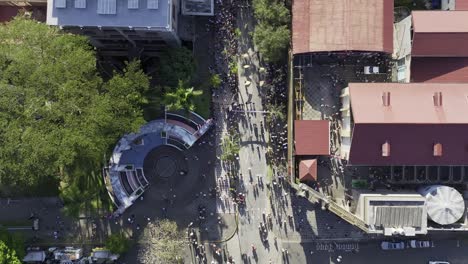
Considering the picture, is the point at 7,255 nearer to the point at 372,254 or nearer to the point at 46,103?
the point at 46,103

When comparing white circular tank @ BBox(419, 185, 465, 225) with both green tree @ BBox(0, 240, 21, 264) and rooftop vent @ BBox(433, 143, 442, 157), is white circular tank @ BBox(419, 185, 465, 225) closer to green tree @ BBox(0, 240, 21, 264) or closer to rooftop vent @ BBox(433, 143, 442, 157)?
rooftop vent @ BBox(433, 143, 442, 157)

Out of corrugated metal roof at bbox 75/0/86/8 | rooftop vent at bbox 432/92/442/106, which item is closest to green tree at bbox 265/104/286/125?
rooftop vent at bbox 432/92/442/106

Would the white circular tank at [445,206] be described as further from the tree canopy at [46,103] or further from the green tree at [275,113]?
the tree canopy at [46,103]

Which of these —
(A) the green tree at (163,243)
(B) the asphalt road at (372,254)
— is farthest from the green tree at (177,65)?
(B) the asphalt road at (372,254)

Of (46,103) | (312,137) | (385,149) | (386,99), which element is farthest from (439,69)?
(46,103)

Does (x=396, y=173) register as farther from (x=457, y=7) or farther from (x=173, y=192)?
(x=173, y=192)

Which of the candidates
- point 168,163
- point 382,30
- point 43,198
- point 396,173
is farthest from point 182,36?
point 396,173
